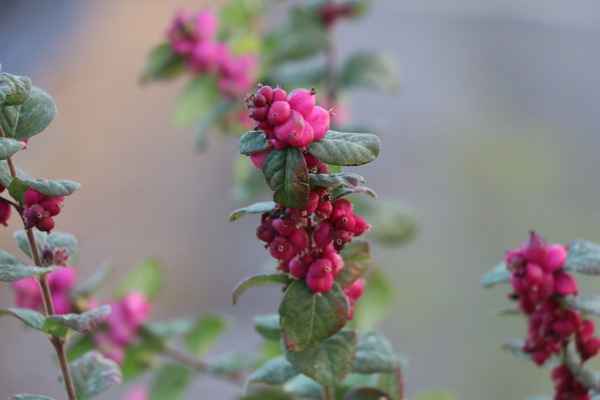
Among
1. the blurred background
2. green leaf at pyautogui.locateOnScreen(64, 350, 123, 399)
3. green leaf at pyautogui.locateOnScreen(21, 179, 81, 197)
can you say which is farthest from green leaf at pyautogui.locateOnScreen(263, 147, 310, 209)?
the blurred background

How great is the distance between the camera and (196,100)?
3.41 feet

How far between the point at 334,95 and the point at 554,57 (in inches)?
52.6

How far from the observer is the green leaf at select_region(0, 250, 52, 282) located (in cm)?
42

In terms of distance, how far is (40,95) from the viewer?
1.58ft

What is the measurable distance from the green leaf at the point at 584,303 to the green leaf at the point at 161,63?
618mm

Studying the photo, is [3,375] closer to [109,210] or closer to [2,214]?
[109,210]

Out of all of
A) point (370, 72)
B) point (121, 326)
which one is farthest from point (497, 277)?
point (370, 72)

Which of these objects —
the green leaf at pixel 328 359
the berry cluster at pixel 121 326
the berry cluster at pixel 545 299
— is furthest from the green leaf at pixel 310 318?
the berry cluster at pixel 121 326

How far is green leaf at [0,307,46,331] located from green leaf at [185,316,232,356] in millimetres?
436

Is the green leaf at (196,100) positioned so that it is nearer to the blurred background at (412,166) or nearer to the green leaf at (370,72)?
the green leaf at (370,72)

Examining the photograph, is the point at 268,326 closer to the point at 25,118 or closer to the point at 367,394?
the point at 367,394

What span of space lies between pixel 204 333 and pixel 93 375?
0.39 metres

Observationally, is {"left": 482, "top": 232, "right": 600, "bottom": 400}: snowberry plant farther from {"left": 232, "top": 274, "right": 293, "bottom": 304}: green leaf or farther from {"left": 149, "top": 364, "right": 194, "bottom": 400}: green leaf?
{"left": 149, "top": 364, "right": 194, "bottom": 400}: green leaf

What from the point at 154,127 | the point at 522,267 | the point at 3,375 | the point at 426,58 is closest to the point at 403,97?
the point at 426,58
